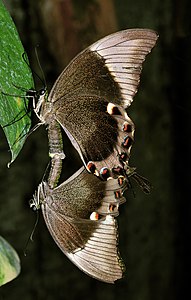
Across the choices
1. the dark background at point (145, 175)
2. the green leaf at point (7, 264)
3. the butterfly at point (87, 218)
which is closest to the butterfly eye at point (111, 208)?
the butterfly at point (87, 218)

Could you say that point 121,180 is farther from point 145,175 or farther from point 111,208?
point 145,175

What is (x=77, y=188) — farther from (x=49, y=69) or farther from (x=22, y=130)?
(x=49, y=69)

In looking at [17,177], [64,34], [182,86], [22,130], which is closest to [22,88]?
[22,130]

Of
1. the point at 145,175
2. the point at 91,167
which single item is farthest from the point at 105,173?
the point at 145,175

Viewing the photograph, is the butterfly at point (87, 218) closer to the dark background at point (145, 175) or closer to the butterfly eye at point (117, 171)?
the butterfly eye at point (117, 171)

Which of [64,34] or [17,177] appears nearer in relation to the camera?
[64,34]

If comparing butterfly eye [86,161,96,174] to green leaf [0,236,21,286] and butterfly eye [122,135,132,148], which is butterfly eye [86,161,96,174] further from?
green leaf [0,236,21,286]
